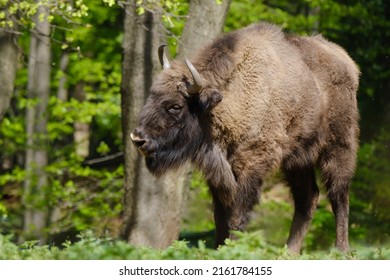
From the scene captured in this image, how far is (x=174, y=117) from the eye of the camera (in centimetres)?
803

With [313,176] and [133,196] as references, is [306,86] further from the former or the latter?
[133,196]

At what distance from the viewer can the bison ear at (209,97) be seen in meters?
7.93

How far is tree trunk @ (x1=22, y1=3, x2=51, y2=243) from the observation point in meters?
15.4

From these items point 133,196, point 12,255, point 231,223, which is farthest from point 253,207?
point 133,196

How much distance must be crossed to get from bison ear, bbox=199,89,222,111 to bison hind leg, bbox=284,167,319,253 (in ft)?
5.16

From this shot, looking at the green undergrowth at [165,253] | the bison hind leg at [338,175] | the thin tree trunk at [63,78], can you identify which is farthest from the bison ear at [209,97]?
the thin tree trunk at [63,78]

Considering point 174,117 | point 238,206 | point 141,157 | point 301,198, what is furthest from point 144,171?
point 238,206

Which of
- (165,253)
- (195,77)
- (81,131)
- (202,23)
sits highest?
(202,23)

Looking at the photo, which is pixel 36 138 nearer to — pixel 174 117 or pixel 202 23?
pixel 202 23

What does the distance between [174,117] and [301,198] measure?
81.5 inches

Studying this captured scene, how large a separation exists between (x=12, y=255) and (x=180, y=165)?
2.87 meters

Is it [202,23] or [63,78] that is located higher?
[202,23]

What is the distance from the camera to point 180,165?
27.7 feet

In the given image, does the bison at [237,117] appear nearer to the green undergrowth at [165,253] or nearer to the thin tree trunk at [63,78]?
the green undergrowth at [165,253]
